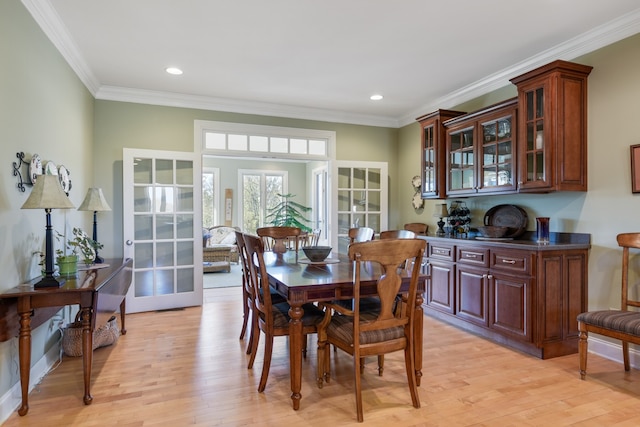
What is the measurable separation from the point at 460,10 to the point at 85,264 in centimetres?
357

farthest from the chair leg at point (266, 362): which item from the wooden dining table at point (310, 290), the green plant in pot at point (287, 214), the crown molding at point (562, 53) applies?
the green plant in pot at point (287, 214)

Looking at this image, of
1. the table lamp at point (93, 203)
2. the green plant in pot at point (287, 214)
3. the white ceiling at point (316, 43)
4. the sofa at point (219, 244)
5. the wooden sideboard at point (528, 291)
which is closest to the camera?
the white ceiling at point (316, 43)

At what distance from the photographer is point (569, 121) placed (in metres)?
3.08

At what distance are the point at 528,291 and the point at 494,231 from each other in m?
0.82

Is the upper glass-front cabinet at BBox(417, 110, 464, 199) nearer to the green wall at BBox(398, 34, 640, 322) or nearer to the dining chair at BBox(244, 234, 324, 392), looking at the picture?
the green wall at BBox(398, 34, 640, 322)

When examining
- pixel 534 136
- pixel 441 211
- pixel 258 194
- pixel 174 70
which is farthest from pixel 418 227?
pixel 258 194

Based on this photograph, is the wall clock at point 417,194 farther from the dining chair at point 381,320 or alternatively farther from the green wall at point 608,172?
the dining chair at point 381,320

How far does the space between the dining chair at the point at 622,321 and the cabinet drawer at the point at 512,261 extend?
0.52 m

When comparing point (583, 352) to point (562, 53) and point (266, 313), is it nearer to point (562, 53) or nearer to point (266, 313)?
point (266, 313)

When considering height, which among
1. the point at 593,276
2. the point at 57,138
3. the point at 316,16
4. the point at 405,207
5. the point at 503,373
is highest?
the point at 316,16

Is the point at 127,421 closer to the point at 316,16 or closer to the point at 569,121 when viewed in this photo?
the point at 316,16

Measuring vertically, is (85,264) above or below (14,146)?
below

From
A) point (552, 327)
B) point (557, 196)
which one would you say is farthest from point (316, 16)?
point (552, 327)

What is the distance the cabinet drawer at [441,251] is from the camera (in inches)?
153
